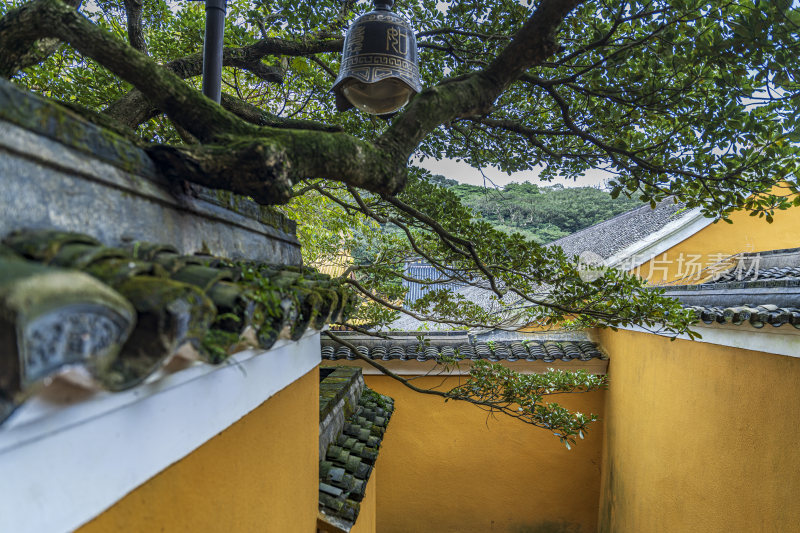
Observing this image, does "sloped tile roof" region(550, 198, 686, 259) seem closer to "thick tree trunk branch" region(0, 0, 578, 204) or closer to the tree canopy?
the tree canopy

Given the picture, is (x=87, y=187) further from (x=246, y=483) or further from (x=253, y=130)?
(x=246, y=483)

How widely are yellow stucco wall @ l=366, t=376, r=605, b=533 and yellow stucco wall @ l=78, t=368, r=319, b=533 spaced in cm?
413

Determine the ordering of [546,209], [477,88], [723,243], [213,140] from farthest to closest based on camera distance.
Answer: [546,209] < [723,243] < [477,88] < [213,140]

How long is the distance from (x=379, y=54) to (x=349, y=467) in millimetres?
2592

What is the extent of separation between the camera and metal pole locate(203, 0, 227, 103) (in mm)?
2055

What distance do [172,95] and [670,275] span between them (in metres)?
8.13

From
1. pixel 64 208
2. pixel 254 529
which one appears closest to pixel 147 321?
pixel 64 208

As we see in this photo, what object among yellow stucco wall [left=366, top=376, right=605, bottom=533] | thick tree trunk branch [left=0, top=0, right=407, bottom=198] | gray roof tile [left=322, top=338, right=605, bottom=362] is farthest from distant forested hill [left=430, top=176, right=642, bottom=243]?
thick tree trunk branch [left=0, top=0, right=407, bottom=198]

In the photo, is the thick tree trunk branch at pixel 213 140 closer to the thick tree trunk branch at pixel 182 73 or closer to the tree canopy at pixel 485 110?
the tree canopy at pixel 485 110

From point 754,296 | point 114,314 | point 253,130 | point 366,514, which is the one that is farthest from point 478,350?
point 114,314

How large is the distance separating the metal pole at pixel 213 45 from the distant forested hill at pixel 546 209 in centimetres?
2016

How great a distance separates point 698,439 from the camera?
415 centimetres

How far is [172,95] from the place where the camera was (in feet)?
4.99

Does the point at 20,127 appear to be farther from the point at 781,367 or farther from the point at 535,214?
the point at 535,214
